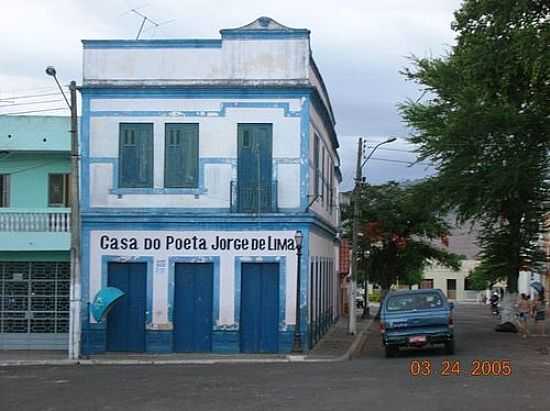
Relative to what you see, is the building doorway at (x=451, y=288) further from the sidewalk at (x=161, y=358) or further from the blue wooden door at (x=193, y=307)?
the blue wooden door at (x=193, y=307)

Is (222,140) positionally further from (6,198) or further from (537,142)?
(537,142)

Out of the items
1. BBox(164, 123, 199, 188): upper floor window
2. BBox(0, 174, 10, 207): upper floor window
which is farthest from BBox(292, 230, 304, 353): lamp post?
BBox(0, 174, 10, 207): upper floor window

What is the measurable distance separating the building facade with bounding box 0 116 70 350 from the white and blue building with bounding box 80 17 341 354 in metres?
1.87

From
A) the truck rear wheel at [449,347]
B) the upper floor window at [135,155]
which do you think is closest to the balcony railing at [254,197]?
the upper floor window at [135,155]

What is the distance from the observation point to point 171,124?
27.0 meters

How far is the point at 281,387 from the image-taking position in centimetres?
1811

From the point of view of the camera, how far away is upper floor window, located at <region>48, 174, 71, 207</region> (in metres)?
28.8

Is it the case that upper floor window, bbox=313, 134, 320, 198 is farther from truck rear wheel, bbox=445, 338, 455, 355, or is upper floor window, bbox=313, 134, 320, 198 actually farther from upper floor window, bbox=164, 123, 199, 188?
truck rear wheel, bbox=445, 338, 455, 355

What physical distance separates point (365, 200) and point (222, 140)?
2295cm

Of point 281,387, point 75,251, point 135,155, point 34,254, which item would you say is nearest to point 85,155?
point 135,155

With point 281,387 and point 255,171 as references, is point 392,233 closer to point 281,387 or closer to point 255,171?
point 255,171

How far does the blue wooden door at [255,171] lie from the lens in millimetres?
26781

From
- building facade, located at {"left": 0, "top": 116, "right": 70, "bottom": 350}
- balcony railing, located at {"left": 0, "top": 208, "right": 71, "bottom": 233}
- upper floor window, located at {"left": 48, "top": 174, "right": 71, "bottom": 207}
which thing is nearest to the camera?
balcony railing, located at {"left": 0, "top": 208, "right": 71, "bottom": 233}

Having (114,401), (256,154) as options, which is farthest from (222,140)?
(114,401)
